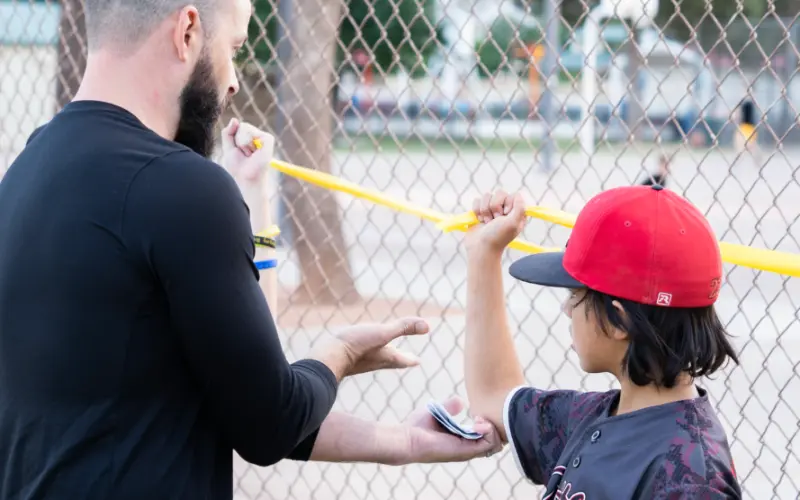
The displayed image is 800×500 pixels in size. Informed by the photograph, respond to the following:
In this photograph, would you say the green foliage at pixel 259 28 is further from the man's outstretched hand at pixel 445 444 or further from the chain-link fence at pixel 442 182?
the man's outstretched hand at pixel 445 444

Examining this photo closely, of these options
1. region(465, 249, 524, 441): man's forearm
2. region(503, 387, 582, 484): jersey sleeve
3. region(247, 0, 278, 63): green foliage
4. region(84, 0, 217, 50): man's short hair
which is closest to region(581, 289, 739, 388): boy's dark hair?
region(503, 387, 582, 484): jersey sleeve

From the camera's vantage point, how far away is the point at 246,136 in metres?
2.38

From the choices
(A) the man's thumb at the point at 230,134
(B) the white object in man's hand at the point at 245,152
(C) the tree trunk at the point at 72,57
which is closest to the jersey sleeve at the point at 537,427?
(B) the white object in man's hand at the point at 245,152

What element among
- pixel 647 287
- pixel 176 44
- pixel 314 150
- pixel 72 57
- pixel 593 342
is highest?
pixel 176 44

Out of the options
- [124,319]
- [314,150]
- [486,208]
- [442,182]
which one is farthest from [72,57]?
[124,319]

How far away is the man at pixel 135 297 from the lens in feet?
4.86

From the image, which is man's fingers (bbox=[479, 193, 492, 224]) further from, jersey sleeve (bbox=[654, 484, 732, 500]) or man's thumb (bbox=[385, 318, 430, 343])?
jersey sleeve (bbox=[654, 484, 732, 500])

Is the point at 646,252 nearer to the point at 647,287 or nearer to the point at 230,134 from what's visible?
the point at 647,287

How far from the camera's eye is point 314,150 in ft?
Answer: 27.7

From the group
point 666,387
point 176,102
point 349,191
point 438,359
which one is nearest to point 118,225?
point 176,102

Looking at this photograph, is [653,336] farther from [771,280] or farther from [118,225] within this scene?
[771,280]

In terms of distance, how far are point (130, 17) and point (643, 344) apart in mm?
1102

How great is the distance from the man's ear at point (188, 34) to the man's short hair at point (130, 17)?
1 centimetres

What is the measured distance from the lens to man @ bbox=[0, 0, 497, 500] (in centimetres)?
148
